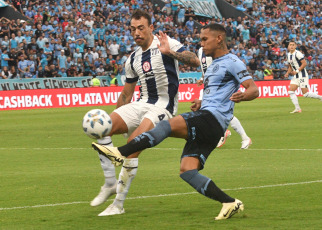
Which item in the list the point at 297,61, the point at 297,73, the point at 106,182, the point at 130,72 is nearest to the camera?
the point at 106,182

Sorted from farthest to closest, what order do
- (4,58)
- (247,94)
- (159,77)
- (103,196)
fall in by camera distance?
(4,58), (159,77), (103,196), (247,94)

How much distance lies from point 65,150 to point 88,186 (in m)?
5.86

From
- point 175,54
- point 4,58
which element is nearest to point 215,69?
point 175,54

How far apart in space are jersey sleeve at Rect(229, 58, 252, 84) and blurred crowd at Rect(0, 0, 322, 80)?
25.0 metres

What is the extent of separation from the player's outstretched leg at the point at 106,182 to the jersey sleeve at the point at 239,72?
69.8 inches

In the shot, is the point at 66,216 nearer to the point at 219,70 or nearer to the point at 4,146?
the point at 219,70

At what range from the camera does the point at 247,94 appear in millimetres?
7184

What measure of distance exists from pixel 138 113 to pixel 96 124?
1286 millimetres

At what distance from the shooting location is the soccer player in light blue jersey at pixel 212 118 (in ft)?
23.5

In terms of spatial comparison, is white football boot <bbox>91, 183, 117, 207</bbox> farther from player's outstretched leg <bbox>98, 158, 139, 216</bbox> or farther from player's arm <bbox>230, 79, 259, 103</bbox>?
player's arm <bbox>230, 79, 259, 103</bbox>

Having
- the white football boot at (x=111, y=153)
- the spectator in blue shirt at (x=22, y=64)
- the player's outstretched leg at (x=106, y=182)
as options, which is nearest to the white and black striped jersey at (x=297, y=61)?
the spectator in blue shirt at (x=22, y=64)

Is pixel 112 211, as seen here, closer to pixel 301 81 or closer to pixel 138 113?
pixel 138 113

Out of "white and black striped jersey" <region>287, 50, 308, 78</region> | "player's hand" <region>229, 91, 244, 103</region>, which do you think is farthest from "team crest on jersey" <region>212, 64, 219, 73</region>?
"white and black striped jersey" <region>287, 50, 308, 78</region>

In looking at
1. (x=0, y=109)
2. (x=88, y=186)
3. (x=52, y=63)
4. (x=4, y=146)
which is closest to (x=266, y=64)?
(x=52, y=63)
